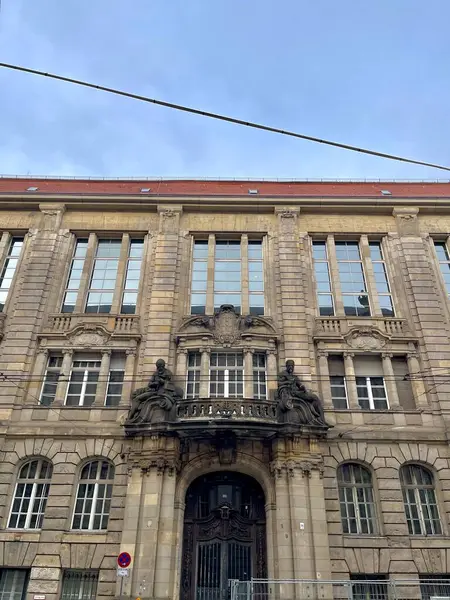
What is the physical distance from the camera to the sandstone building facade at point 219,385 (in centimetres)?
1548

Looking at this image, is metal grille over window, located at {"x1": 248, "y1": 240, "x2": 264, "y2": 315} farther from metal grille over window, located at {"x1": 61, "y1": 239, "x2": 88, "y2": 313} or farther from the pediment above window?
metal grille over window, located at {"x1": 61, "y1": 239, "x2": 88, "y2": 313}

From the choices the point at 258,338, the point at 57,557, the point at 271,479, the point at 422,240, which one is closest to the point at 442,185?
the point at 422,240

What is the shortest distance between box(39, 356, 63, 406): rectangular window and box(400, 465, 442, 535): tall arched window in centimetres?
1358

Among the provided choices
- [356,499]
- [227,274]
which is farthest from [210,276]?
[356,499]

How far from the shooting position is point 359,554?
15438mm

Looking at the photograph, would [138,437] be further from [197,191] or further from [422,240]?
[422,240]

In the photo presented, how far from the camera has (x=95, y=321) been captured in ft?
66.2

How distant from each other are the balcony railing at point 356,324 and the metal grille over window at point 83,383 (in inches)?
368

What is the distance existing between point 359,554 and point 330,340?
309 inches

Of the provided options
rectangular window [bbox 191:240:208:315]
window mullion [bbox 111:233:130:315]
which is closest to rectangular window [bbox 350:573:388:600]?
rectangular window [bbox 191:240:208:315]

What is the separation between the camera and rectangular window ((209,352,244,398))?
18484 mm

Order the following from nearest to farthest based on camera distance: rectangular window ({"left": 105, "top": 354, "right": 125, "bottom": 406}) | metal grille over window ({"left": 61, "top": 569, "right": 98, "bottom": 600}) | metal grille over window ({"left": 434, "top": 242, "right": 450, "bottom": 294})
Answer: metal grille over window ({"left": 61, "top": 569, "right": 98, "bottom": 600}) < rectangular window ({"left": 105, "top": 354, "right": 125, "bottom": 406}) < metal grille over window ({"left": 434, "top": 242, "right": 450, "bottom": 294})

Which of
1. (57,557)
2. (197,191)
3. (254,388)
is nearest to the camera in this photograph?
(57,557)

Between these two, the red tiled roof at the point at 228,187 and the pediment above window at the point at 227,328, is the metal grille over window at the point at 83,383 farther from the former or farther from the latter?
the red tiled roof at the point at 228,187
